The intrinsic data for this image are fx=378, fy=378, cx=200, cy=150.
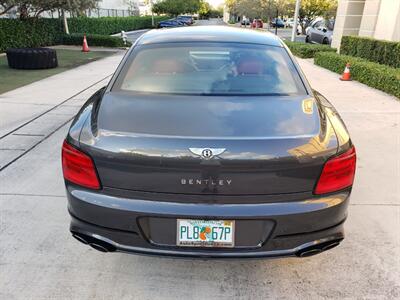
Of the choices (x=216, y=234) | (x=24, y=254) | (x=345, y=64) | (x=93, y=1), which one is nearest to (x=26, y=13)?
(x=93, y=1)

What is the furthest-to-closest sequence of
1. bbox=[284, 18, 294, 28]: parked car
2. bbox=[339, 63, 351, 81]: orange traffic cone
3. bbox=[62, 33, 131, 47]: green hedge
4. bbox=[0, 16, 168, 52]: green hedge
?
1. bbox=[284, 18, 294, 28]: parked car
2. bbox=[62, 33, 131, 47]: green hedge
3. bbox=[0, 16, 168, 52]: green hedge
4. bbox=[339, 63, 351, 81]: orange traffic cone

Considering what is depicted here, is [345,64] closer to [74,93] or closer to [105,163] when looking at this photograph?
[74,93]

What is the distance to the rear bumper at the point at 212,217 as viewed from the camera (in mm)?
2008

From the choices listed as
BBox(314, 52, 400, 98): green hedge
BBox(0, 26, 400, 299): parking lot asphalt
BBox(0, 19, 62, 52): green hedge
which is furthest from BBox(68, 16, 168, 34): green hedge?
BBox(0, 26, 400, 299): parking lot asphalt

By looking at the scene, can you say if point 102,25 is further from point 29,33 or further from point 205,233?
point 205,233

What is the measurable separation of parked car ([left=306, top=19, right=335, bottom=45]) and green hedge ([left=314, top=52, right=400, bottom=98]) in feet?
39.2

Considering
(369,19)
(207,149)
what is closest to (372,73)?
(369,19)

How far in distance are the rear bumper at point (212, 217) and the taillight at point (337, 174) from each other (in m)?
0.05

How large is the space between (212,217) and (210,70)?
1.37 m

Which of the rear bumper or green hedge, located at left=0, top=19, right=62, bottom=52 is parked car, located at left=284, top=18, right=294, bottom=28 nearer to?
green hedge, located at left=0, top=19, right=62, bottom=52

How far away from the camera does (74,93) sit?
824 centimetres

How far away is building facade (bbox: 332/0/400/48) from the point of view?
12.7 meters

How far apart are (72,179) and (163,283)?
94 centimetres

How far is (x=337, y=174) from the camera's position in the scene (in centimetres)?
212
